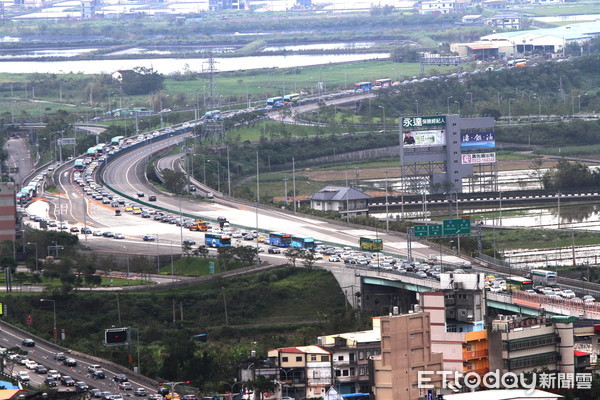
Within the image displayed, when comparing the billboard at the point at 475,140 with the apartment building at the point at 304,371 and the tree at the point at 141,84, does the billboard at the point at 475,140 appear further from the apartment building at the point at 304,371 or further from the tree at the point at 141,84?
the tree at the point at 141,84

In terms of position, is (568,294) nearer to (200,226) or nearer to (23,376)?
(23,376)

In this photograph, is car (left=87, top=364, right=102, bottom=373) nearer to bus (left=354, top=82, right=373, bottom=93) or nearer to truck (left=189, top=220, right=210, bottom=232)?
truck (left=189, top=220, right=210, bottom=232)

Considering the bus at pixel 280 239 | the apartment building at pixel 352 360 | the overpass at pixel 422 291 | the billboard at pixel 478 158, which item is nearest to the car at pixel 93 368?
the apartment building at pixel 352 360

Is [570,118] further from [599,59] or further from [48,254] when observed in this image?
[48,254]

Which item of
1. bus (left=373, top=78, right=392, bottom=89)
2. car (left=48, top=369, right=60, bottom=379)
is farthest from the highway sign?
bus (left=373, top=78, right=392, bottom=89)

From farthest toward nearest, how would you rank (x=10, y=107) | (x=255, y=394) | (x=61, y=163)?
(x=10, y=107), (x=61, y=163), (x=255, y=394)

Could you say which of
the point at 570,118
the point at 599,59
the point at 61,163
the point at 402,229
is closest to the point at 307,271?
the point at 402,229
